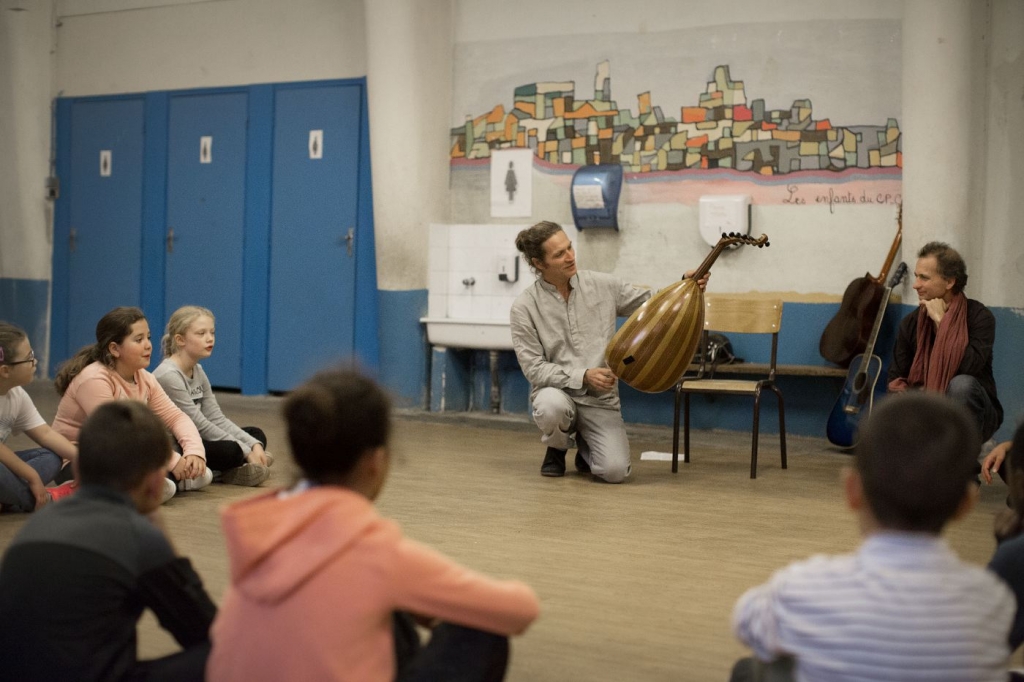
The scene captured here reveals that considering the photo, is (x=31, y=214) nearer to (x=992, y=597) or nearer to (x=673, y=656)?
(x=673, y=656)

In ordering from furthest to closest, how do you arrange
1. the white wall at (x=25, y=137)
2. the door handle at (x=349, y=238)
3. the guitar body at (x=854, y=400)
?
the white wall at (x=25, y=137)
the door handle at (x=349, y=238)
the guitar body at (x=854, y=400)

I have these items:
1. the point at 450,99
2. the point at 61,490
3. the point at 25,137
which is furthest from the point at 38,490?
the point at 25,137

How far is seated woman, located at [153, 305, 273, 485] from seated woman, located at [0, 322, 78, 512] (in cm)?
53

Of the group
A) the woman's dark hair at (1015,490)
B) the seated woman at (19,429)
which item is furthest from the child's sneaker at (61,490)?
the woman's dark hair at (1015,490)

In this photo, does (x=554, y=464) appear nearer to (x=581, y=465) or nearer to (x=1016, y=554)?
(x=581, y=465)

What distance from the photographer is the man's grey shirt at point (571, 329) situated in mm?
4441

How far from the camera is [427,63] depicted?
6.38 metres

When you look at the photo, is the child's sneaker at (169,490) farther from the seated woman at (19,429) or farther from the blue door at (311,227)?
the blue door at (311,227)

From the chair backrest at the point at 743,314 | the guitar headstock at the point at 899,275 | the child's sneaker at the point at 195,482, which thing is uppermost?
the guitar headstock at the point at 899,275

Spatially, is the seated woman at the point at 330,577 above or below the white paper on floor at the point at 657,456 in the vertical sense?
above

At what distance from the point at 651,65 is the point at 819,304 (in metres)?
1.65

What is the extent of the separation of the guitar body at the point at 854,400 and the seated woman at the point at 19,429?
3.39 m

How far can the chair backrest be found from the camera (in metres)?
4.84

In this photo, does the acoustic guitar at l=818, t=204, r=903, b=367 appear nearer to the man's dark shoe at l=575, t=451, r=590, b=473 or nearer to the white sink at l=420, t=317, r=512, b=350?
the man's dark shoe at l=575, t=451, r=590, b=473
